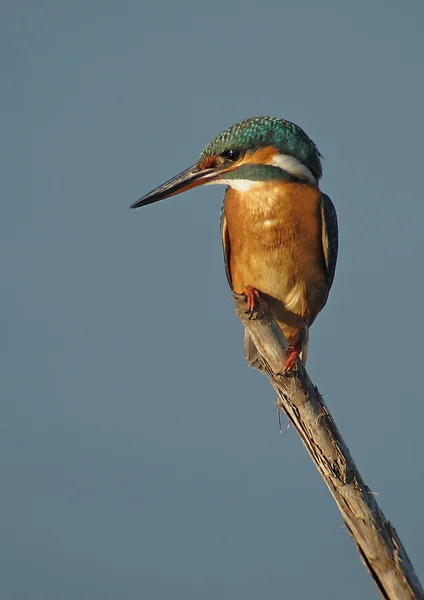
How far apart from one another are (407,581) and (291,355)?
927 mm

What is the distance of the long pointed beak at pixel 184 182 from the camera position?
4188mm

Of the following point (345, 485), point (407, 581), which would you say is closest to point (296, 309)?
point (345, 485)

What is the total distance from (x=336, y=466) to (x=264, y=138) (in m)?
1.81

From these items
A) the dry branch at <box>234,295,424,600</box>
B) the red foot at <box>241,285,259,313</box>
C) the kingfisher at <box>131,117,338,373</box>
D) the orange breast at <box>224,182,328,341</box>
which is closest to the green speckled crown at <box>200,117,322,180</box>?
the kingfisher at <box>131,117,338,373</box>

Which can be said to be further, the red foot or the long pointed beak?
the long pointed beak

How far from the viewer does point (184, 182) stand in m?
4.24

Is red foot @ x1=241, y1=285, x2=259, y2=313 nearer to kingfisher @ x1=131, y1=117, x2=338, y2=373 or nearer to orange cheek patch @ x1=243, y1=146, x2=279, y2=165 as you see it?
kingfisher @ x1=131, y1=117, x2=338, y2=373

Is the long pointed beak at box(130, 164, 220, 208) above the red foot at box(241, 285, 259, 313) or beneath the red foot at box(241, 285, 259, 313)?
above

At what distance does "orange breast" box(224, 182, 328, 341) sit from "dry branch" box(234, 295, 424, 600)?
2.61 ft

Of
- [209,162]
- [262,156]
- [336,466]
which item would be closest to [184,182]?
[209,162]

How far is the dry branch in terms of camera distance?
287cm

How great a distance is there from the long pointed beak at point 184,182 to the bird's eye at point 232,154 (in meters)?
0.09

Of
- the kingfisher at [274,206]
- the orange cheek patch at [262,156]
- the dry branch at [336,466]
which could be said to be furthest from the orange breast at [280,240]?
the dry branch at [336,466]

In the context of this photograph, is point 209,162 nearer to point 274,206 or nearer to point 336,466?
point 274,206
